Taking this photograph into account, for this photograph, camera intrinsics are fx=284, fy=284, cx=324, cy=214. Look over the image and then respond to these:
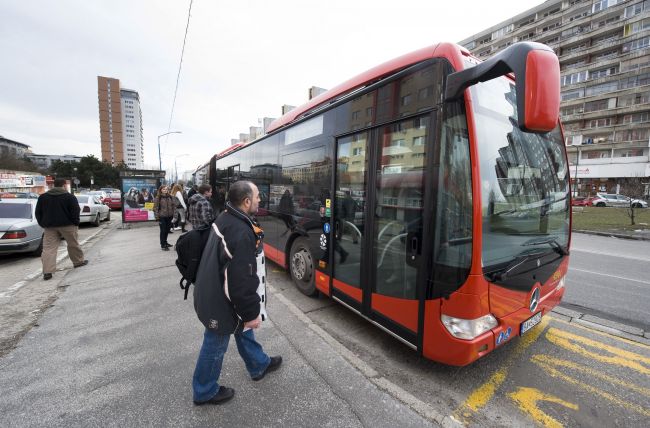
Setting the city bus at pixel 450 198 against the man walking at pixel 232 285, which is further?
the city bus at pixel 450 198

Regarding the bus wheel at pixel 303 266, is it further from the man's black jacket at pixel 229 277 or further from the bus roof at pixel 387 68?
the man's black jacket at pixel 229 277

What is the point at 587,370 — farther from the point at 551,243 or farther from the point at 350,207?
the point at 350,207

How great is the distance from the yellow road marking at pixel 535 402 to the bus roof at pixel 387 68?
280cm

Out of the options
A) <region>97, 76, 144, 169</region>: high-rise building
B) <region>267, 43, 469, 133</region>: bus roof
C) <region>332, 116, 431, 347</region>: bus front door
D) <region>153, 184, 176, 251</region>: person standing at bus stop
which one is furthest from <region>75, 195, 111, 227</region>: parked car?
<region>97, 76, 144, 169</region>: high-rise building

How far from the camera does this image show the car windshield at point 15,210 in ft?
24.5

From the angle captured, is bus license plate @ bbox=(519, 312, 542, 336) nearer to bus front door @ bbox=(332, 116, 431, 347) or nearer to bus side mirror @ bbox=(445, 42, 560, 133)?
bus front door @ bbox=(332, 116, 431, 347)

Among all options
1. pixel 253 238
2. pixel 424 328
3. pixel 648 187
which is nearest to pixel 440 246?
pixel 424 328

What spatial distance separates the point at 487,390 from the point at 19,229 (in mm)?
9970

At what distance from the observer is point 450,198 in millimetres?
2281

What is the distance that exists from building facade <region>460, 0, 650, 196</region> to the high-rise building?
96100 millimetres

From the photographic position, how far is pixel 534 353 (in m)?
3.04

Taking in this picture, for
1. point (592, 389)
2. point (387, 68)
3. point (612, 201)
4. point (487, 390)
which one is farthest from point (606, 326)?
point (612, 201)

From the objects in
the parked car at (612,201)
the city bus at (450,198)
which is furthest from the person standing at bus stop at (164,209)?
the parked car at (612,201)

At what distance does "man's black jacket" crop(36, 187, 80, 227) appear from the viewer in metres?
5.65
